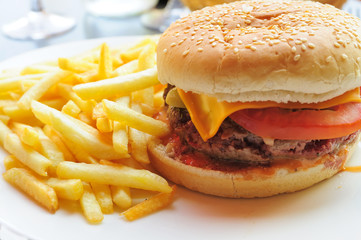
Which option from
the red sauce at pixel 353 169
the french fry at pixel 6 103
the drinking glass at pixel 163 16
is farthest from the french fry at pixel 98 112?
the drinking glass at pixel 163 16

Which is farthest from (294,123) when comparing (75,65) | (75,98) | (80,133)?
(75,65)

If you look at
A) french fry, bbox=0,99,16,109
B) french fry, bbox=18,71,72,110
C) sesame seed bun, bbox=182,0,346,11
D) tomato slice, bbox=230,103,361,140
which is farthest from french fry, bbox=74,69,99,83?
sesame seed bun, bbox=182,0,346,11

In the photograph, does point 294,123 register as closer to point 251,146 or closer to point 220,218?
point 251,146

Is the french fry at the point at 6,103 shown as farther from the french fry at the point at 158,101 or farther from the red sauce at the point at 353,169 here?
the red sauce at the point at 353,169

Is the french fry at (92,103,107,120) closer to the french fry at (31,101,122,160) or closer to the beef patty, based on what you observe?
the french fry at (31,101,122,160)

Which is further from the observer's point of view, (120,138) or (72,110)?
(72,110)
